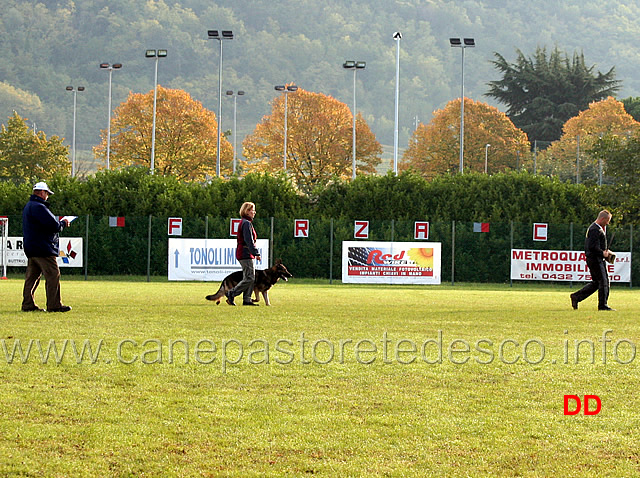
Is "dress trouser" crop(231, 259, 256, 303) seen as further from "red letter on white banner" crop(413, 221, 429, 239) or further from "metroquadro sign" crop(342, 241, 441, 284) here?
"red letter on white banner" crop(413, 221, 429, 239)

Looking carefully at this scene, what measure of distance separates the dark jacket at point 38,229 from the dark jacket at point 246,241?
351 centimetres

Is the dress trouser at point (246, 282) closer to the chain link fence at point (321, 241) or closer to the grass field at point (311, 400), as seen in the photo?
the grass field at point (311, 400)

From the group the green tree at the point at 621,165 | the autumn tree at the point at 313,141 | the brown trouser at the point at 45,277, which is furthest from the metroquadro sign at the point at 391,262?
the autumn tree at the point at 313,141

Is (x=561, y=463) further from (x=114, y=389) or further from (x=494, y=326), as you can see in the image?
(x=494, y=326)

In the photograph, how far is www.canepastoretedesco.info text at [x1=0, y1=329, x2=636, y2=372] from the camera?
31.5ft

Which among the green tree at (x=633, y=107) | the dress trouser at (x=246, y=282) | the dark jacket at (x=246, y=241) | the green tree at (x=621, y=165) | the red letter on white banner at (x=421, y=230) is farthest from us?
the green tree at (x=633, y=107)

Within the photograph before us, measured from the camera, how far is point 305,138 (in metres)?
88.8

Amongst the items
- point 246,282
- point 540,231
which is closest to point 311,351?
point 246,282

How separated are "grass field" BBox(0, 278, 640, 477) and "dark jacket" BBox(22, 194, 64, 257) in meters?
1.59

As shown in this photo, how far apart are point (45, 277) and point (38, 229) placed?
2.57 feet

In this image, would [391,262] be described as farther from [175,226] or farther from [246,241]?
[246,241]

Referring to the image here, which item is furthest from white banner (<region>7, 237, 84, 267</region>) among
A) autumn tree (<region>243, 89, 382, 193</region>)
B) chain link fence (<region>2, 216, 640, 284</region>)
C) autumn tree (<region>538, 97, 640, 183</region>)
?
autumn tree (<region>538, 97, 640, 183</region>)

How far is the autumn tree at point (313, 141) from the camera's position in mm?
87062

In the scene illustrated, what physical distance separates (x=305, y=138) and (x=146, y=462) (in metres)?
83.9
